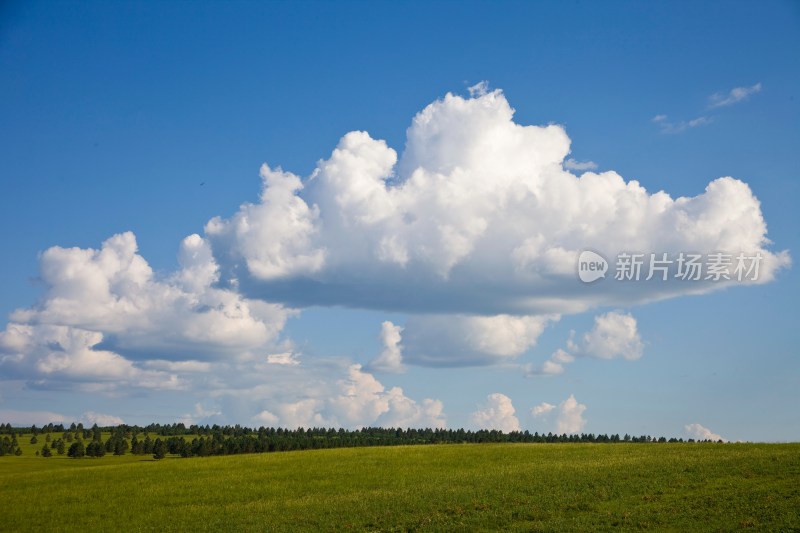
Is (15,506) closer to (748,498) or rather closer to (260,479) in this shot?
(260,479)

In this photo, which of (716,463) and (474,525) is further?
(716,463)

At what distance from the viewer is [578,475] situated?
54719 millimetres

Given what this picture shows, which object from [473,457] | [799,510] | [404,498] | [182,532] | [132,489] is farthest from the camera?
[473,457]

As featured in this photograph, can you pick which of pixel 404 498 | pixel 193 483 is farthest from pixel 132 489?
pixel 404 498

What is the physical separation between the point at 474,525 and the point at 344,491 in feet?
62.5

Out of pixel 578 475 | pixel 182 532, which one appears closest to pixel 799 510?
pixel 578 475

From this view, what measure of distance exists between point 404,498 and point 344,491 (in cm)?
822

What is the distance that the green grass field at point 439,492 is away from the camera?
4075 cm

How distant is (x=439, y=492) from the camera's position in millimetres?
52406

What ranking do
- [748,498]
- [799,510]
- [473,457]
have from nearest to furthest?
[799,510], [748,498], [473,457]

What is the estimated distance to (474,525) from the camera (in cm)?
4106

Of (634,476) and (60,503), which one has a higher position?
(634,476)

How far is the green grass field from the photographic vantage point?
4075 cm

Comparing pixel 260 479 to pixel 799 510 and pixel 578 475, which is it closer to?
pixel 578 475
